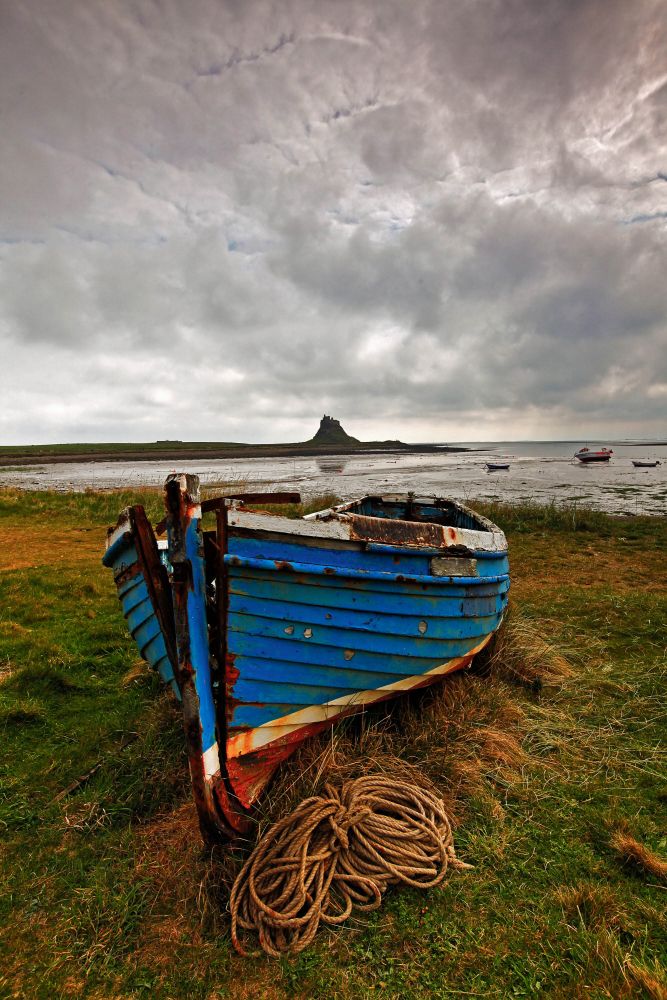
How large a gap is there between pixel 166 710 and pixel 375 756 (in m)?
2.18

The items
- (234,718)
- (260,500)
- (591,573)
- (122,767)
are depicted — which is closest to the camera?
(234,718)

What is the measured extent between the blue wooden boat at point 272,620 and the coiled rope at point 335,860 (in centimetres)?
35

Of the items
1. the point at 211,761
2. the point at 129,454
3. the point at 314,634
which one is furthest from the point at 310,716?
the point at 129,454

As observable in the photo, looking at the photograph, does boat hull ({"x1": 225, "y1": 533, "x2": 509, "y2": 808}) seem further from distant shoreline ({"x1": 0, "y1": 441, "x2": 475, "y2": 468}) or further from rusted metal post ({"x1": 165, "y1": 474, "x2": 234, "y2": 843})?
distant shoreline ({"x1": 0, "y1": 441, "x2": 475, "y2": 468})

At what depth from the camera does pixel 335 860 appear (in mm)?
3104

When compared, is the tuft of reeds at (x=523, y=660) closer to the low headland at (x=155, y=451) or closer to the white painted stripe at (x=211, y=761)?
the white painted stripe at (x=211, y=761)

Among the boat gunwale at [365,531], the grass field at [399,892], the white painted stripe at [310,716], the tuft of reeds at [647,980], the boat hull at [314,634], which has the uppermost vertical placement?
the boat gunwale at [365,531]

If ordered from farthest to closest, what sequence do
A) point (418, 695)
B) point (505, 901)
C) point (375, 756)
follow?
point (418, 695), point (375, 756), point (505, 901)

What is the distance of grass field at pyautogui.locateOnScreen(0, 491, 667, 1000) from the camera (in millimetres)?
2582

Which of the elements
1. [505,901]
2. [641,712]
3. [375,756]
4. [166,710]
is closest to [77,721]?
[166,710]

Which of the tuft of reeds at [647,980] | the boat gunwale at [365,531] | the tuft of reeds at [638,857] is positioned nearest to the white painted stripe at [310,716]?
the boat gunwale at [365,531]

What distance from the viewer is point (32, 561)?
11.2m

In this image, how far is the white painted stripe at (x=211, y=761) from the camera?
3062 millimetres

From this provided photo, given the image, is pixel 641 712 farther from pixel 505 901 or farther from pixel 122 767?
pixel 122 767
